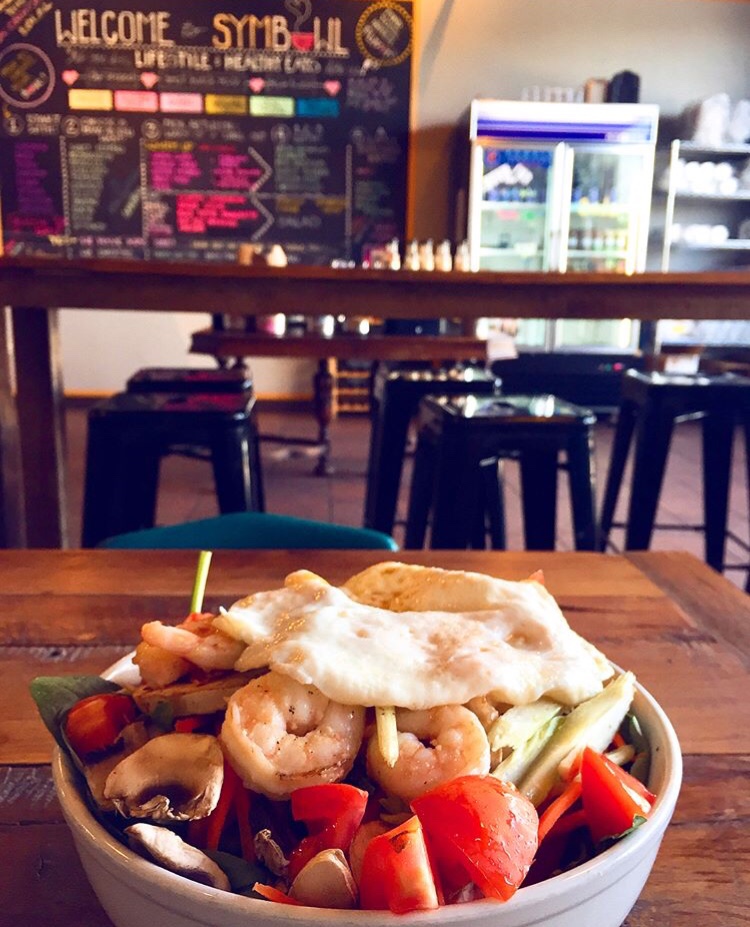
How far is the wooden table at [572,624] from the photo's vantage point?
0.44 m

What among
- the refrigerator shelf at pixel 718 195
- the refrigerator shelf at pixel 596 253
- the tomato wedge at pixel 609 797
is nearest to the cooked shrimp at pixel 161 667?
the tomato wedge at pixel 609 797

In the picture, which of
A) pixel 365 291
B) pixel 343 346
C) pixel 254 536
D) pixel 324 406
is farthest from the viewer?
pixel 324 406

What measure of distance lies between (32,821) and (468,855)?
0.31m

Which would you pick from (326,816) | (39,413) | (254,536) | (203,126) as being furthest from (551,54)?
(326,816)

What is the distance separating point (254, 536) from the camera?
1.18 metres

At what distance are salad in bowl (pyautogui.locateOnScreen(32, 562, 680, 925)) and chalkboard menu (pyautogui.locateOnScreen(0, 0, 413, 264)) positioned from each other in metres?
5.27

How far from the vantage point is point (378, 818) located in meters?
0.37

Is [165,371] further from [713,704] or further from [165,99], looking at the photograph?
[165,99]

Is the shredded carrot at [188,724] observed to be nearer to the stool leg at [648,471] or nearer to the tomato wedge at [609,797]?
the tomato wedge at [609,797]

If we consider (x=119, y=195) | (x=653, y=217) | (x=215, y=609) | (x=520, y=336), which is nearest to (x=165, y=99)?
(x=119, y=195)

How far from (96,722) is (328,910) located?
0.57ft

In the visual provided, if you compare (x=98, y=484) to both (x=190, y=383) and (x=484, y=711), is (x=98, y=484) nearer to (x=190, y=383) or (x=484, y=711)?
(x=190, y=383)

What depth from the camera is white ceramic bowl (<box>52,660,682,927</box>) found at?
0.30 m

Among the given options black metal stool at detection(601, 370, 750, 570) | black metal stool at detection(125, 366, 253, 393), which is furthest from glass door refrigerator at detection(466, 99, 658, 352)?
black metal stool at detection(601, 370, 750, 570)
